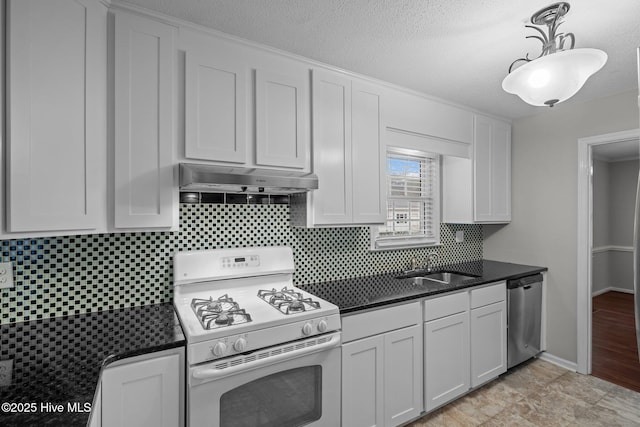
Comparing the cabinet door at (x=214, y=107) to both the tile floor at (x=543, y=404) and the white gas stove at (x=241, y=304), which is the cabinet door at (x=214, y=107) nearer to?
the white gas stove at (x=241, y=304)

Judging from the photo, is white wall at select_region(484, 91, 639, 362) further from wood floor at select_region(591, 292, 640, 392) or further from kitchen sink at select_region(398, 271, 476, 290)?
kitchen sink at select_region(398, 271, 476, 290)

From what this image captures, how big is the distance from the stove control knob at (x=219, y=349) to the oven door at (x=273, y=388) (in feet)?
0.15

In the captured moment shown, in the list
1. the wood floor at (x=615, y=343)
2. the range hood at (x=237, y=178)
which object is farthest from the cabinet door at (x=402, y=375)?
the wood floor at (x=615, y=343)

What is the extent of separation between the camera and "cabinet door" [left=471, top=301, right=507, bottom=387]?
253cm

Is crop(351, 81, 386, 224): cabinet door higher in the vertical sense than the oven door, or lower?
higher

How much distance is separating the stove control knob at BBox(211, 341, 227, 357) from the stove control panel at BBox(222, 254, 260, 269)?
2.16 feet

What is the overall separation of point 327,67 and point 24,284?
2097 mm

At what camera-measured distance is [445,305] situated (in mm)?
2316

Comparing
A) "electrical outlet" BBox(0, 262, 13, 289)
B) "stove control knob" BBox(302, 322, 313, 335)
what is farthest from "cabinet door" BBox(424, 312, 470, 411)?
"electrical outlet" BBox(0, 262, 13, 289)

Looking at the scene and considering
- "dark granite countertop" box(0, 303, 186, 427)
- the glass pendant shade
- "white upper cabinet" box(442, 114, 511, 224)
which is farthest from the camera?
"white upper cabinet" box(442, 114, 511, 224)

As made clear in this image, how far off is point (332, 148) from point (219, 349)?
55.1 inches

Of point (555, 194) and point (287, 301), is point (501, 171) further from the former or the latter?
point (287, 301)

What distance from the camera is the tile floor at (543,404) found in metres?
2.22

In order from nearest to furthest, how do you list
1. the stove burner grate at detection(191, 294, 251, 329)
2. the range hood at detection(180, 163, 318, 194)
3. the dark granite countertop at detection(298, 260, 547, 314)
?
1. the stove burner grate at detection(191, 294, 251, 329)
2. the range hood at detection(180, 163, 318, 194)
3. the dark granite countertop at detection(298, 260, 547, 314)
